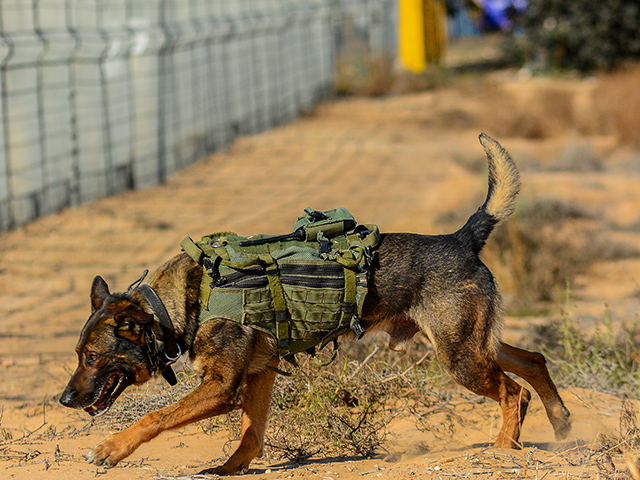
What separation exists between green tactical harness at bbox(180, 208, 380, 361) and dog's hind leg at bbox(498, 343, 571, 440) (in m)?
1.07

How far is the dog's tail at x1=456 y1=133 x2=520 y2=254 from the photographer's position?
15.2 ft

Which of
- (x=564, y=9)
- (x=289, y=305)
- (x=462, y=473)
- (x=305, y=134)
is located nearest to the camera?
(x=462, y=473)

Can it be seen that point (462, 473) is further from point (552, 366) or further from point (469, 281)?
point (552, 366)

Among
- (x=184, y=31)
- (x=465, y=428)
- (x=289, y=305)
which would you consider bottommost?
(x=465, y=428)

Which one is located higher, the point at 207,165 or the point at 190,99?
the point at 190,99

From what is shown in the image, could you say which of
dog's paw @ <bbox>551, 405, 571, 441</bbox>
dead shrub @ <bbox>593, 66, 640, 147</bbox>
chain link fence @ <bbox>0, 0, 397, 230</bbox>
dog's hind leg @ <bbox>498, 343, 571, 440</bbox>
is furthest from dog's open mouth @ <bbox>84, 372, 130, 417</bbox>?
dead shrub @ <bbox>593, 66, 640, 147</bbox>

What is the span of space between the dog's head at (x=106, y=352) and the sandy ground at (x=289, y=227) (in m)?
0.39

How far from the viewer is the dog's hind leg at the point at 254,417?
4.50 metres

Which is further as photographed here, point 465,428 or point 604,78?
point 604,78

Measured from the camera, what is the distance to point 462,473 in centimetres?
403

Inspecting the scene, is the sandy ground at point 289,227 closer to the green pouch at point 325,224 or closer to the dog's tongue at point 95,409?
the dog's tongue at point 95,409

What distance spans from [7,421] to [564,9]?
19.0 meters

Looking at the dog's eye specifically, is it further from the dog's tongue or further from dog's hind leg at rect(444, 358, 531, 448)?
dog's hind leg at rect(444, 358, 531, 448)

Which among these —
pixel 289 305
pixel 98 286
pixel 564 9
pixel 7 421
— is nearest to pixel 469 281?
pixel 289 305
